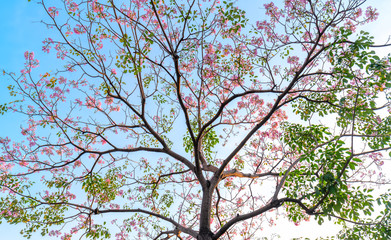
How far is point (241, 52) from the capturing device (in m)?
7.36

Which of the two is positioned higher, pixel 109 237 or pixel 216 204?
pixel 216 204

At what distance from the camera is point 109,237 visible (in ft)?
23.7

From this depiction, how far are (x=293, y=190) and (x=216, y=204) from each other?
3.89 meters

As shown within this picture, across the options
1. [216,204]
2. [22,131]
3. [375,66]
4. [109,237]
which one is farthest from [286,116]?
[22,131]

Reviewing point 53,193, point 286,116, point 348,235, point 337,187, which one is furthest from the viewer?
point 286,116

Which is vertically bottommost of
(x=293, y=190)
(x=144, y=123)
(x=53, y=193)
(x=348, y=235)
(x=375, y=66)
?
(x=348, y=235)

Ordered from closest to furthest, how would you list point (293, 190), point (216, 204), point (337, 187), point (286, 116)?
point (337, 187)
point (293, 190)
point (216, 204)
point (286, 116)

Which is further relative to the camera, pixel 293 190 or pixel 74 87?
pixel 74 87

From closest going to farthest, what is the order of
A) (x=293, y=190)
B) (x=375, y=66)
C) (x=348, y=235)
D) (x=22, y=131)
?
(x=375, y=66) → (x=293, y=190) → (x=348, y=235) → (x=22, y=131)

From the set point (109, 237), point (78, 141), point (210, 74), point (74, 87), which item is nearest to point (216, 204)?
point (109, 237)

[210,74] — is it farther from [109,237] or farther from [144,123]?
[109,237]

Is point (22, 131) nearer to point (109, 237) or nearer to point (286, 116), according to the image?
point (109, 237)

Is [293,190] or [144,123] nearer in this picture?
[293,190]

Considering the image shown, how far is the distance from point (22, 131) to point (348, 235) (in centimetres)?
915
